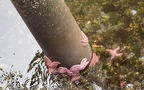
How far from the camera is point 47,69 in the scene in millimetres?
2531

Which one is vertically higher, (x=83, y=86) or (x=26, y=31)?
(x=26, y=31)

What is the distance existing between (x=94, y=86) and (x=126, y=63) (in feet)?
1.11

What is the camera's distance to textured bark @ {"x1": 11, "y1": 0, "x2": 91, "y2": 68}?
1.88 metres

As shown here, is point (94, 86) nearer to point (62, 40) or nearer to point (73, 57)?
point (73, 57)

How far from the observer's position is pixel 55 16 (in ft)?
6.45

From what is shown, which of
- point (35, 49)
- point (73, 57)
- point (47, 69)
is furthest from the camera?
point (35, 49)

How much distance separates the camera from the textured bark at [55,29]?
1.88 metres

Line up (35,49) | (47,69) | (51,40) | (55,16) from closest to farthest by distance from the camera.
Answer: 1. (55,16)
2. (51,40)
3. (47,69)
4. (35,49)

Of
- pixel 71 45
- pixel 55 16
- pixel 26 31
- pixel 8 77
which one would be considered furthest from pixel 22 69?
pixel 55 16

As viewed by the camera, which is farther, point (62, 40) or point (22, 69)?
point (22, 69)

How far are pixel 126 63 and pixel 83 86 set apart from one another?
0.41 m

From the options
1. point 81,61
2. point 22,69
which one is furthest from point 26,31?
point 81,61

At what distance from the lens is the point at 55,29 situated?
6.67 ft

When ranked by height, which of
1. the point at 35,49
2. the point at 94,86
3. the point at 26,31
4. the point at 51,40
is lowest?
the point at 94,86
